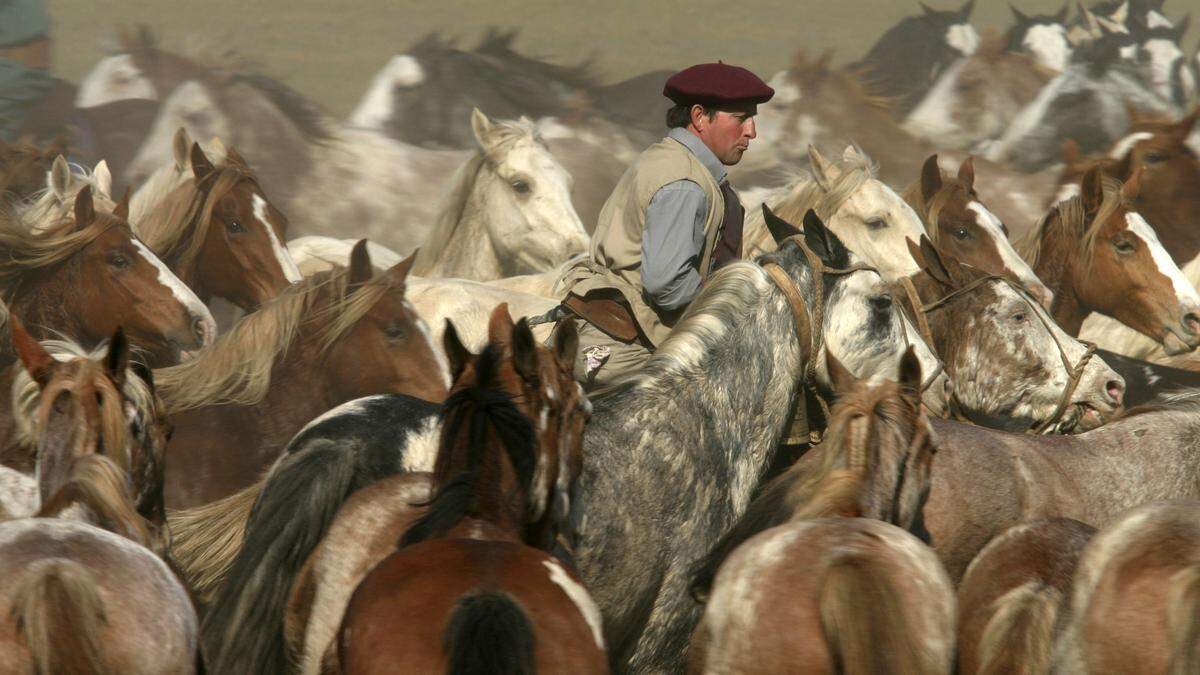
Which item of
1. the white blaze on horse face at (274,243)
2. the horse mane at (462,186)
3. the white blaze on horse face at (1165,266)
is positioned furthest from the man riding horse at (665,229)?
the horse mane at (462,186)

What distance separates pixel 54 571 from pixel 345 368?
9.94ft

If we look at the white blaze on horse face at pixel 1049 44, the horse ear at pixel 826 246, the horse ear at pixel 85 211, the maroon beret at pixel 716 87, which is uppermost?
the maroon beret at pixel 716 87

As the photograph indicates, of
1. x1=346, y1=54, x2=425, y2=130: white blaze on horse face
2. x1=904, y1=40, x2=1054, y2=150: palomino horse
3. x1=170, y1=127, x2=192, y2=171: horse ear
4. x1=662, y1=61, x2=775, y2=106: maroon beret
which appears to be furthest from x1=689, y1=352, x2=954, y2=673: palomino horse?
x1=904, y1=40, x2=1054, y2=150: palomino horse

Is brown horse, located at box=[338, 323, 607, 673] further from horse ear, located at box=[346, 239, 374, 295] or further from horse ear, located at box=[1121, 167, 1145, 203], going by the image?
horse ear, located at box=[1121, 167, 1145, 203]

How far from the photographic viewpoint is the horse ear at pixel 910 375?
14.3ft

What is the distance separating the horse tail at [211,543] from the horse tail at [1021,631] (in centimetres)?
224

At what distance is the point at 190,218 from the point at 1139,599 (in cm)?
560

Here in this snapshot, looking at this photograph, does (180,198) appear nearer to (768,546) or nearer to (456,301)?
(456,301)

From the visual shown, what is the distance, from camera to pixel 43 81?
456 inches

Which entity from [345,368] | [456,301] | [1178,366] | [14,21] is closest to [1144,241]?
[1178,366]

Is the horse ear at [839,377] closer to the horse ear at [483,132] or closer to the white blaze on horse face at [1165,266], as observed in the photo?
the white blaze on horse face at [1165,266]

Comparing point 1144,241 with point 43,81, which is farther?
point 43,81

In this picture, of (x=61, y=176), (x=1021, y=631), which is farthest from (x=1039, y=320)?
(x=61, y=176)

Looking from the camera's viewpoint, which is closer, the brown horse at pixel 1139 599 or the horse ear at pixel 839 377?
the brown horse at pixel 1139 599
